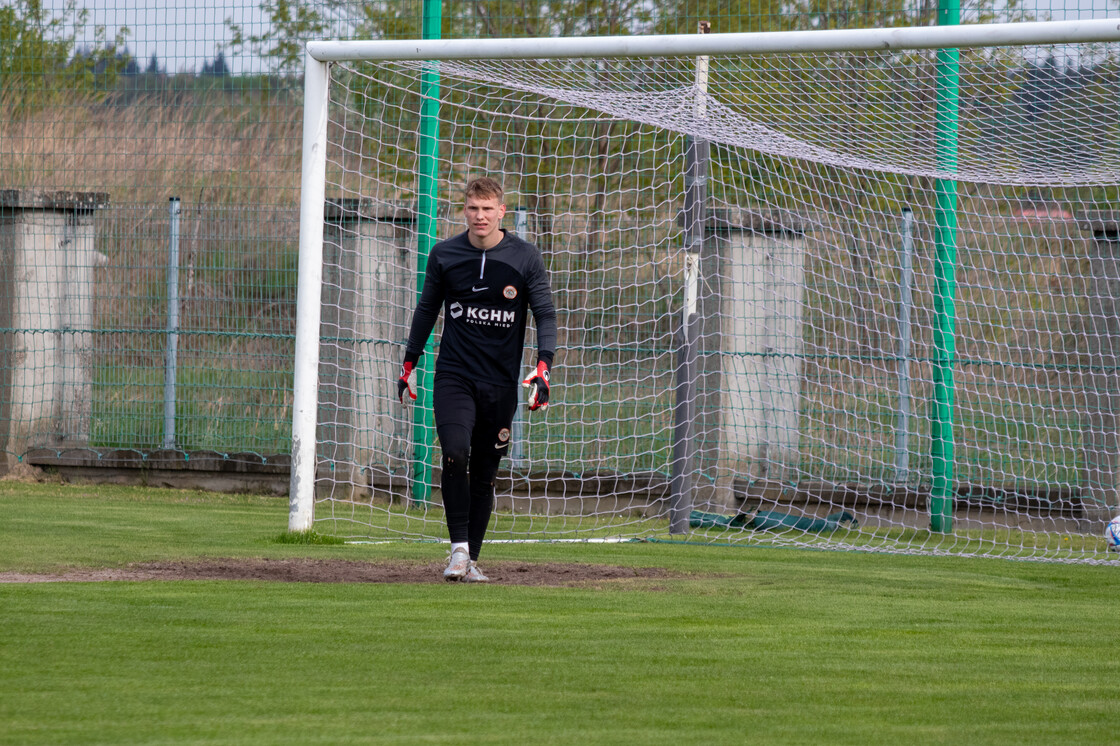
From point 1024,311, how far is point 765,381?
84.0 inches

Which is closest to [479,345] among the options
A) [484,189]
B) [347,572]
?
[484,189]

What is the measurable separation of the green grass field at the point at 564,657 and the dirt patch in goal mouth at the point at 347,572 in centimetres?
20

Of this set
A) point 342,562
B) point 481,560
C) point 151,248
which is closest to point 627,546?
point 481,560

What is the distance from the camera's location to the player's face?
6352 mm

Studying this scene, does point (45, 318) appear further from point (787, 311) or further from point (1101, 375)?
point (1101, 375)

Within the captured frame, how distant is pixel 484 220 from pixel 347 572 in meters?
1.78

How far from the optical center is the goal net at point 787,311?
8594mm

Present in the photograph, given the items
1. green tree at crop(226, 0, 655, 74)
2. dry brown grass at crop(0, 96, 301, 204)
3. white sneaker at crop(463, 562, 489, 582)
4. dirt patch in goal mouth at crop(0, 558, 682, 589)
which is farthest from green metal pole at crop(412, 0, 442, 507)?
white sneaker at crop(463, 562, 489, 582)

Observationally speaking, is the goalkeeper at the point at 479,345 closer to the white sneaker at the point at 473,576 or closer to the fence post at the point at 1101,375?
the white sneaker at the point at 473,576

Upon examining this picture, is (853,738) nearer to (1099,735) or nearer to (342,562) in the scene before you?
(1099,735)

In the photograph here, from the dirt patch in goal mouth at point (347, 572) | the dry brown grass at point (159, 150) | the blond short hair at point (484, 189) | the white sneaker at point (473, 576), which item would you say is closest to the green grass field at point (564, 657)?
the dirt patch in goal mouth at point (347, 572)

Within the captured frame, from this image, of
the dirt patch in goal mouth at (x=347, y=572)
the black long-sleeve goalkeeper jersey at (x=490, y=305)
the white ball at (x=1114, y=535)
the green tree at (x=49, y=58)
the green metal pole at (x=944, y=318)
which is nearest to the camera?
the dirt patch in goal mouth at (x=347, y=572)

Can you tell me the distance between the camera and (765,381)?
974 centimetres

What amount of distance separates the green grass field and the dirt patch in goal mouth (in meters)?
0.20
